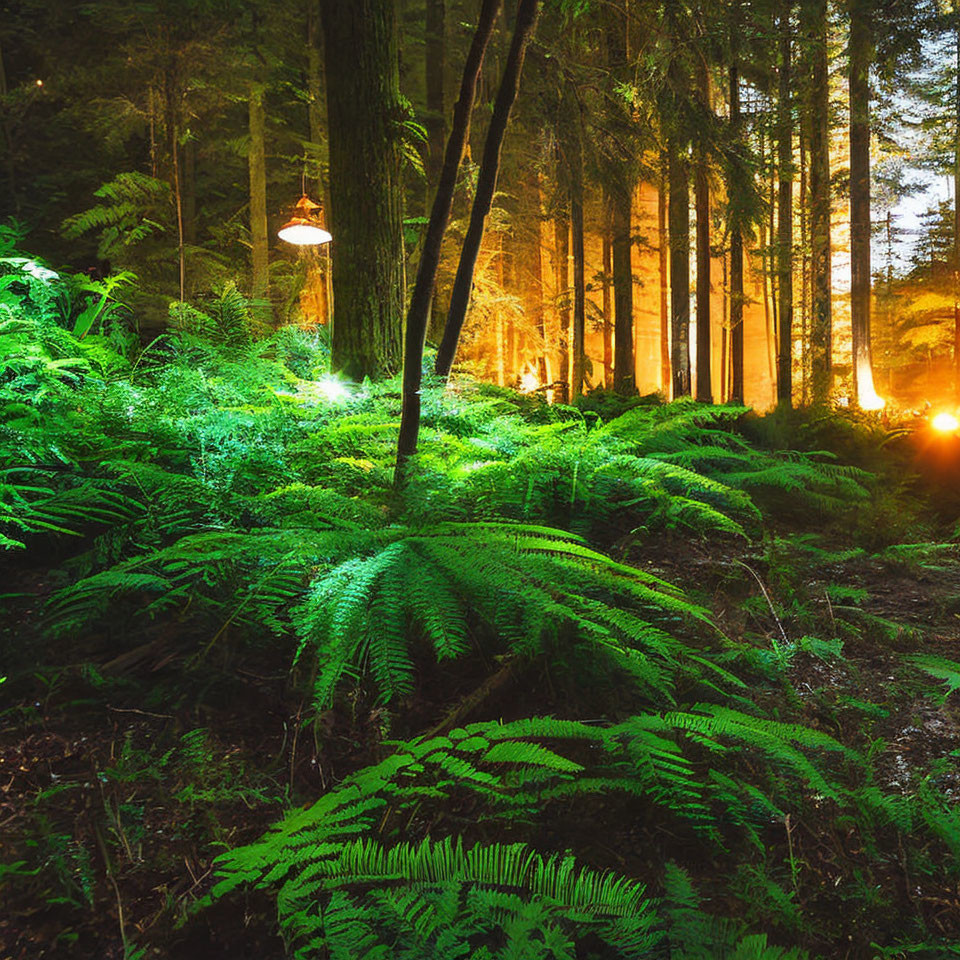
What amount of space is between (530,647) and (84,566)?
151 centimetres

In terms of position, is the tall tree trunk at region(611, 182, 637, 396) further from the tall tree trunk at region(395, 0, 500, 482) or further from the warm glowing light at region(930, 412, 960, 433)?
the tall tree trunk at region(395, 0, 500, 482)

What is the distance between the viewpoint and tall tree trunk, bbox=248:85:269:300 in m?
13.3

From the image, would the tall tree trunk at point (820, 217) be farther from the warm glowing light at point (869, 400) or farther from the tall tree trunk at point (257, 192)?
the tall tree trunk at point (257, 192)

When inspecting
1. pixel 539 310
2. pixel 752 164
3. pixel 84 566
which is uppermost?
pixel 539 310

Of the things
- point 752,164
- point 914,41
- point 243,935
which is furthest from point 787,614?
point 914,41

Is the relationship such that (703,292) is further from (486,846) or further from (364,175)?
(486,846)

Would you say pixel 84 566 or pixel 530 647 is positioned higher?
pixel 84 566

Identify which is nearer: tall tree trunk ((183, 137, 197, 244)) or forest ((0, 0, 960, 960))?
forest ((0, 0, 960, 960))

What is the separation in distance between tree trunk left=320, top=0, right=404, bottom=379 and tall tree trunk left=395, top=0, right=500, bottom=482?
2.09 metres

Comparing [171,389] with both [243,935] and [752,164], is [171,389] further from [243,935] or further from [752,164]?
[752,164]

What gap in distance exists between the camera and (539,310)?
2134 cm

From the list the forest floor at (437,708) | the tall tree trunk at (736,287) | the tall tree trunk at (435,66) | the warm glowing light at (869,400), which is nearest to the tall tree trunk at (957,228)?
the warm glowing light at (869,400)

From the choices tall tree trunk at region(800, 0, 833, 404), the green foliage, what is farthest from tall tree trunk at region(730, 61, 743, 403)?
the green foliage

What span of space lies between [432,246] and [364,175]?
7.74 feet
